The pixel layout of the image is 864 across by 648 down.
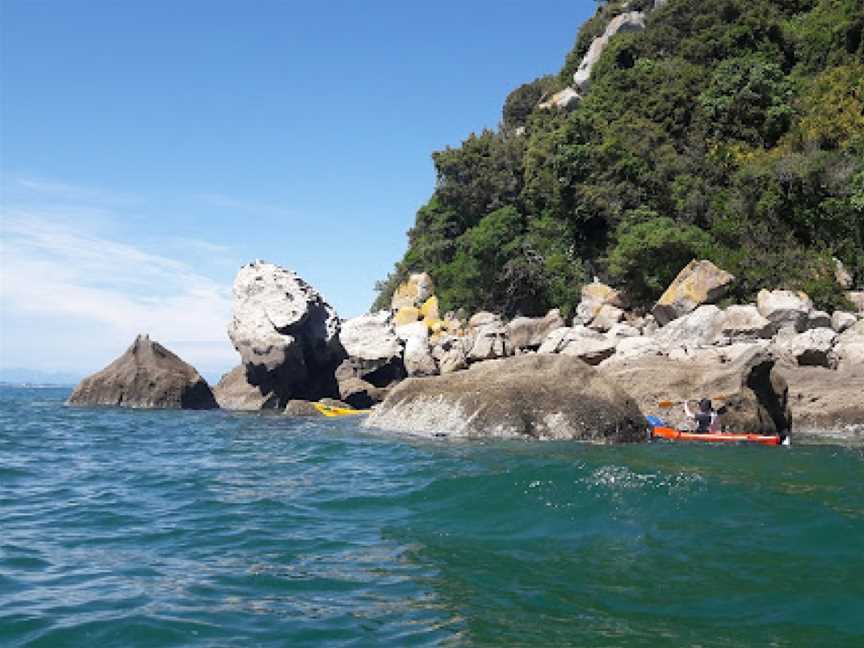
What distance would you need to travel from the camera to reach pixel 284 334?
29.7 meters

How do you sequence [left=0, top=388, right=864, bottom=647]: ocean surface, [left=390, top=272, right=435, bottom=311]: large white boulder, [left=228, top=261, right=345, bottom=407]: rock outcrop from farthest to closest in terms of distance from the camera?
[left=390, top=272, right=435, bottom=311]: large white boulder < [left=228, top=261, right=345, bottom=407]: rock outcrop < [left=0, top=388, right=864, bottom=647]: ocean surface

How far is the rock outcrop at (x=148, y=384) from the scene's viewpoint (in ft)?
100

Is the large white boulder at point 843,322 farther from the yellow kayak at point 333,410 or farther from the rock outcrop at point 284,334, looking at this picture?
the rock outcrop at point 284,334

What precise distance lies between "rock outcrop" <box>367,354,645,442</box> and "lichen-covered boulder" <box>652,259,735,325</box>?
46.3 ft

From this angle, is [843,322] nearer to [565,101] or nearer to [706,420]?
[706,420]

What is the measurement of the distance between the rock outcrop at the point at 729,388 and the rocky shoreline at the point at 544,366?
0.04 metres

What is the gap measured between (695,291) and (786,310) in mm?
4628

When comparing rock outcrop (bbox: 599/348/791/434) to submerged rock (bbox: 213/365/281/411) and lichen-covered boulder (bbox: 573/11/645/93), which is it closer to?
submerged rock (bbox: 213/365/281/411)

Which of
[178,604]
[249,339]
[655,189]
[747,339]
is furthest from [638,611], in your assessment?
[655,189]

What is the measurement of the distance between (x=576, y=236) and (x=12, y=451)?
31.1 meters

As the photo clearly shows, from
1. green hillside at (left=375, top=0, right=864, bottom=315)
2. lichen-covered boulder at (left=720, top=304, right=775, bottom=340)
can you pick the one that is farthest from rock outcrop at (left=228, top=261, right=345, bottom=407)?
lichen-covered boulder at (left=720, top=304, right=775, bottom=340)

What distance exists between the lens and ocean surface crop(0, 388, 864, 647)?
537cm

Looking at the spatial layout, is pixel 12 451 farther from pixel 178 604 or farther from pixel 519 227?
pixel 519 227

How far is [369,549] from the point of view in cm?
754
